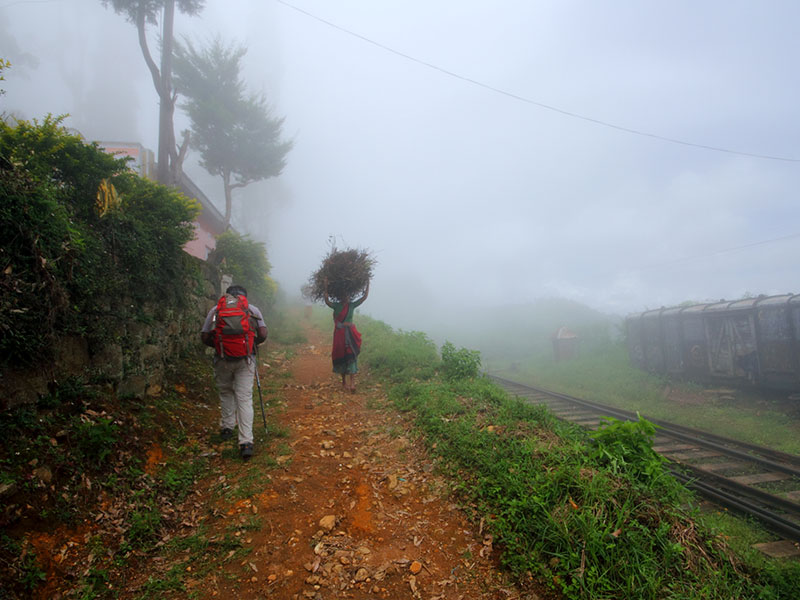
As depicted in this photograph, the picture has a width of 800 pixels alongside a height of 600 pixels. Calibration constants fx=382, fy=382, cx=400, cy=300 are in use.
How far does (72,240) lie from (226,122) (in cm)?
1737

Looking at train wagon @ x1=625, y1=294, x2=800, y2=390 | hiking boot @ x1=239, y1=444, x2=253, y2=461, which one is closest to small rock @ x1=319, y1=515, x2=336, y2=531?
hiking boot @ x1=239, y1=444, x2=253, y2=461

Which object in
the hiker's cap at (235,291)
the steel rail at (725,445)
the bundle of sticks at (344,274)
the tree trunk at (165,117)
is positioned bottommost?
the steel rail at (725,445)

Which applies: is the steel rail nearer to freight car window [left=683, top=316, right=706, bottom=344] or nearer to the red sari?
freight car window [left=683, top=316, right=706, bottom=344]

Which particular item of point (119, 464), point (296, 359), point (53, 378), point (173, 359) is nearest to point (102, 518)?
point (119, 464)

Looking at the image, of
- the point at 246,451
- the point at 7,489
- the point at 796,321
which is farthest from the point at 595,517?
the point at 796,321

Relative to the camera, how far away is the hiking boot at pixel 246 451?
430 cm

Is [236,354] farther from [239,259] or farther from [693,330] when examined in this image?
[693,330]

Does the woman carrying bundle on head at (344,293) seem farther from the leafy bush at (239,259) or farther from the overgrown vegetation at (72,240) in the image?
the leafy bush at (239,259)

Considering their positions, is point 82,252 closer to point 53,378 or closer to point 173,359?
point 53,378

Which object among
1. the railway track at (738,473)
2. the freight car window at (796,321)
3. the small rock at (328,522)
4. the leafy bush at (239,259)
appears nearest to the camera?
the small rock at (328,522)

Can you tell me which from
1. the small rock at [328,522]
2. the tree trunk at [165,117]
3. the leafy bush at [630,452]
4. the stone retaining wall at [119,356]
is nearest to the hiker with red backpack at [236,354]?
the stone retaining wall at [119,356]

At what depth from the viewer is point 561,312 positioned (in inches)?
1307

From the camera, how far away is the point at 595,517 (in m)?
2.91

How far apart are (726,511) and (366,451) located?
533 cm
